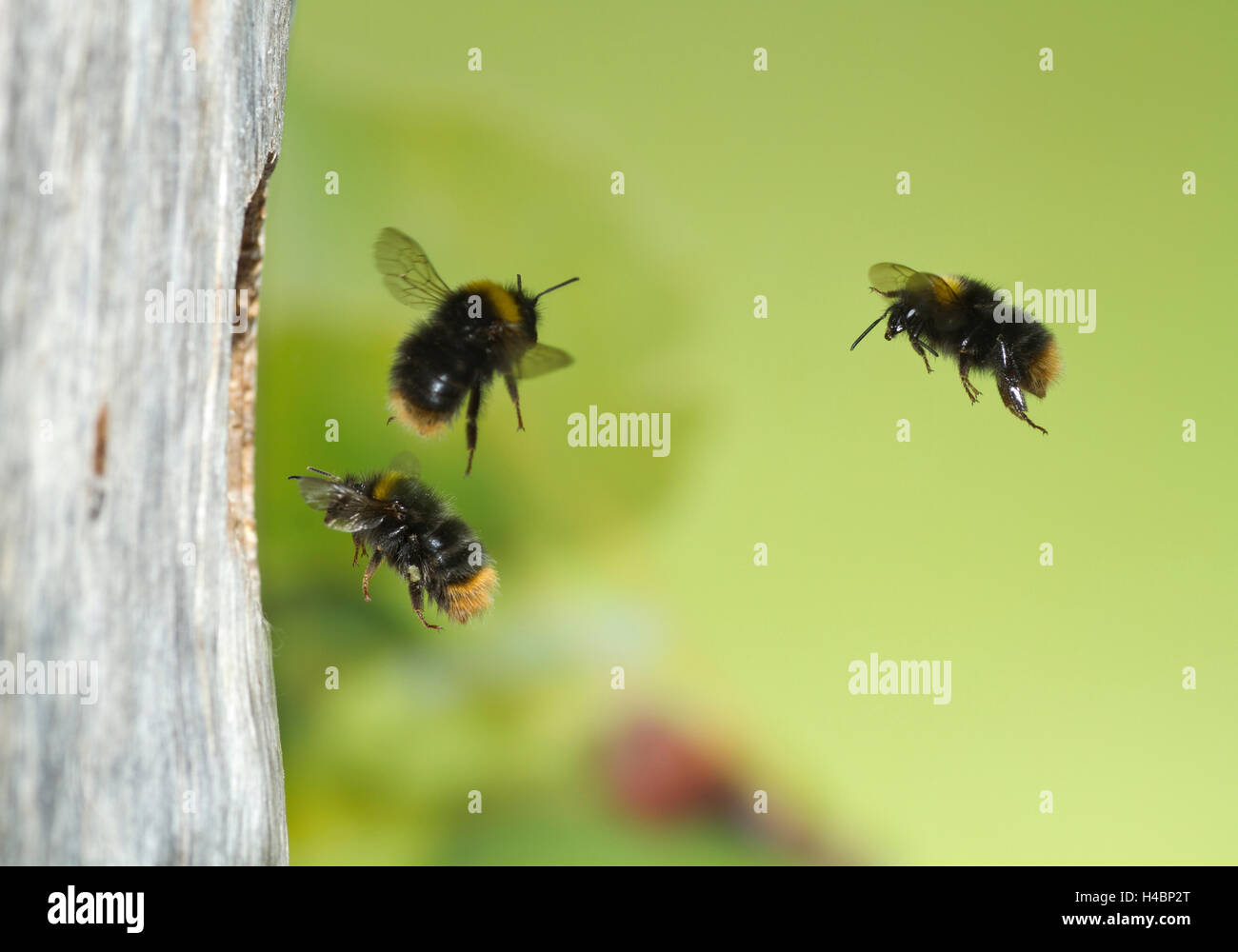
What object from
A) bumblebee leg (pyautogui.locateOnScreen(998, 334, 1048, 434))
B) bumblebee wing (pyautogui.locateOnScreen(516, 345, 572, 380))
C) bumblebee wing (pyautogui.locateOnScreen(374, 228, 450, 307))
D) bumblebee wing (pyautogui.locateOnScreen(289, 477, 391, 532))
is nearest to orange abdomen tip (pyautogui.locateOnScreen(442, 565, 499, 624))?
bumblebee wing (pyautogui.locateOnScreen(289, 477, 391, 532))

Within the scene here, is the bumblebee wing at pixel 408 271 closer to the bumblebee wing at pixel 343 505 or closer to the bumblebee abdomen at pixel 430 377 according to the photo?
the bumblebee abdomen at pixel 430 377

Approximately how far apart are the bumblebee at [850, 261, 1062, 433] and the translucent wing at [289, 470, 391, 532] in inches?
22.9

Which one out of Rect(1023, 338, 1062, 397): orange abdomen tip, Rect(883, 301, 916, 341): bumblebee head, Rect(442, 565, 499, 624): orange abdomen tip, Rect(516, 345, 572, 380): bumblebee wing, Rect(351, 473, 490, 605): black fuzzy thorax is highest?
Rect(883, 301, 916, 341): bumblebee head

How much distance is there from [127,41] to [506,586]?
1.59 m

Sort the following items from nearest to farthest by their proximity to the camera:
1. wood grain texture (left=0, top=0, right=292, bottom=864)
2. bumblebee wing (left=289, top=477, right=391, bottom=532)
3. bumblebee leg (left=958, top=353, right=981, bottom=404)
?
1. wood grain texture (left=0, top=0, right=292, bottom=864)
2. bumblebee wing (left=289, top=477, right=391, bottom=532)
3. bumblebee leg (left=958, top=353, right=981, bottom=404)

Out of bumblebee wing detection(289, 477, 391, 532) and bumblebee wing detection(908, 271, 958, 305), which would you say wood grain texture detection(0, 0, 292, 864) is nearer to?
bumblebee wing detection(289, 477, 391, 532)

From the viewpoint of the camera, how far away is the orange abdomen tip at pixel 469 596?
1.02m

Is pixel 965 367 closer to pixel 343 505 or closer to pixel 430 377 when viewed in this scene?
pixel 430 377

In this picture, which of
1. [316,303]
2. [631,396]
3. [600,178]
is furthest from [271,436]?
[600,178]

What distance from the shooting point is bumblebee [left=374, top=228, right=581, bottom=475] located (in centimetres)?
103

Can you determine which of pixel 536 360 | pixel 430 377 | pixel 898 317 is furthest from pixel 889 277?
pixel 430 377
